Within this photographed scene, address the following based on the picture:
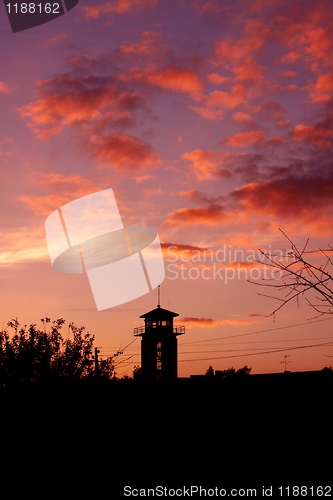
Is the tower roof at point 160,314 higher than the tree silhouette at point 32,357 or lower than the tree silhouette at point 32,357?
higher

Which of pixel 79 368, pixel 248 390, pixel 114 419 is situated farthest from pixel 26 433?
pixel 248 390

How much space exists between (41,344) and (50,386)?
10.1 meters

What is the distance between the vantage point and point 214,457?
11.6m

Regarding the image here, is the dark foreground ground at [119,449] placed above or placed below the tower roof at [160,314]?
below

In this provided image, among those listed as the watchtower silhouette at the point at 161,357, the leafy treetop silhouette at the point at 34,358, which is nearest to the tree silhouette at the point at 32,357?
the leafy treetop silhouette at the point at 34,358

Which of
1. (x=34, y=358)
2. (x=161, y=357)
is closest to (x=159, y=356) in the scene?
(x=161, y=357)

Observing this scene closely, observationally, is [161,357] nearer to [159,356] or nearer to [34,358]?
[159,356]

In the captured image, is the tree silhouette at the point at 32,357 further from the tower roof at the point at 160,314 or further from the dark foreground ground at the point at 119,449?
the tower roof at the point at 160,314

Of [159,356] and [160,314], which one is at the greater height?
[160,314]

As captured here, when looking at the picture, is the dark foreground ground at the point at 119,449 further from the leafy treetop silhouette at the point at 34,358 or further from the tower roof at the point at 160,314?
the tower roof at the point at 160,314

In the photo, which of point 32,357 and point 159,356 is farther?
point 159,356

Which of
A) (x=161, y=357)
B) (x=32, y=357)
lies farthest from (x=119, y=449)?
(x=161, y=357)

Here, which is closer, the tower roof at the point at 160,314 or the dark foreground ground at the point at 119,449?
the dark foreground ground at the point at 119,449

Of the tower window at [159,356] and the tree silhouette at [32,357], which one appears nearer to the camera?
the tree silhouette at [32,357]
